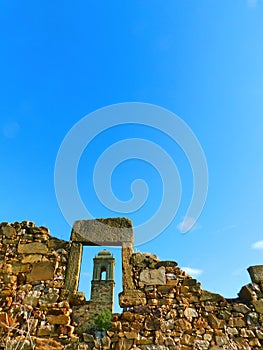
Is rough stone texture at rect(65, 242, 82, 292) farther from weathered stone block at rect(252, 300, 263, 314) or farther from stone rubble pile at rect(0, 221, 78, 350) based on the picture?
weathered stone block at rect(252, 300, 263, 314)

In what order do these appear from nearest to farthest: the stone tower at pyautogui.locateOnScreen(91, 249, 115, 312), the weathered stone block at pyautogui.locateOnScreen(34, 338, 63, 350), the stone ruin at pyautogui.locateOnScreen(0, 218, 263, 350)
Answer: the weathered stone block at pyautogui.locateOnScreen(34, 338, 63, 350) < the stone ruin at pyautogui.locateOnScreen(0, 218, 263, 350) < the stone tower at pyautogui.locateOnScreen(91, 249, 115, 312)

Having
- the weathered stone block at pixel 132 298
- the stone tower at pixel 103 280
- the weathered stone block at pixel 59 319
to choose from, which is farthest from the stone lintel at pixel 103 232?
the stone tower at pixel 103 280

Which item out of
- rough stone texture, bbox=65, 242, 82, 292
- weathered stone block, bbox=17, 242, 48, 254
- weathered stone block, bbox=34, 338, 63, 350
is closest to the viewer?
weathered stone block, bbox=34, 338, 63, 350

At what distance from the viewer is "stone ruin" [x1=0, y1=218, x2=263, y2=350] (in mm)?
4059

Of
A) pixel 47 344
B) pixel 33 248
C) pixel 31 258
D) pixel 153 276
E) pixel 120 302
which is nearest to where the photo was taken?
pixel 47 344

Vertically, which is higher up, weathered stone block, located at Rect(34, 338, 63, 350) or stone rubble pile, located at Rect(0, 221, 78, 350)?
stone rubble pile, located at Rect(0, 221, 78, 350)

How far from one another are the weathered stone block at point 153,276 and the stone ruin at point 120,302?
2cm

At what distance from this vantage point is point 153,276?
460 cm

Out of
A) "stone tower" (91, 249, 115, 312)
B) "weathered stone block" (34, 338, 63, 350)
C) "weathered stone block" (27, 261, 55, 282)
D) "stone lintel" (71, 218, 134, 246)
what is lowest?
"weathered stone block" (34, 338, 63, 350)

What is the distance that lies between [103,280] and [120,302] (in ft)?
64.2

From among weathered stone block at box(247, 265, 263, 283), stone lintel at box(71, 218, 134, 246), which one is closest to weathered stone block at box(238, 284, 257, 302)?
weathered stone block at box(247, 265, 263, 283)

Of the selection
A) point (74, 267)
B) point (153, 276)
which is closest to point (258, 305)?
point (153, 276)

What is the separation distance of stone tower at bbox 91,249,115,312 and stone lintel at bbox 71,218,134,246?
16479mm

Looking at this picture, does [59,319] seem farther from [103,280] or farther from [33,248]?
[103,280]
